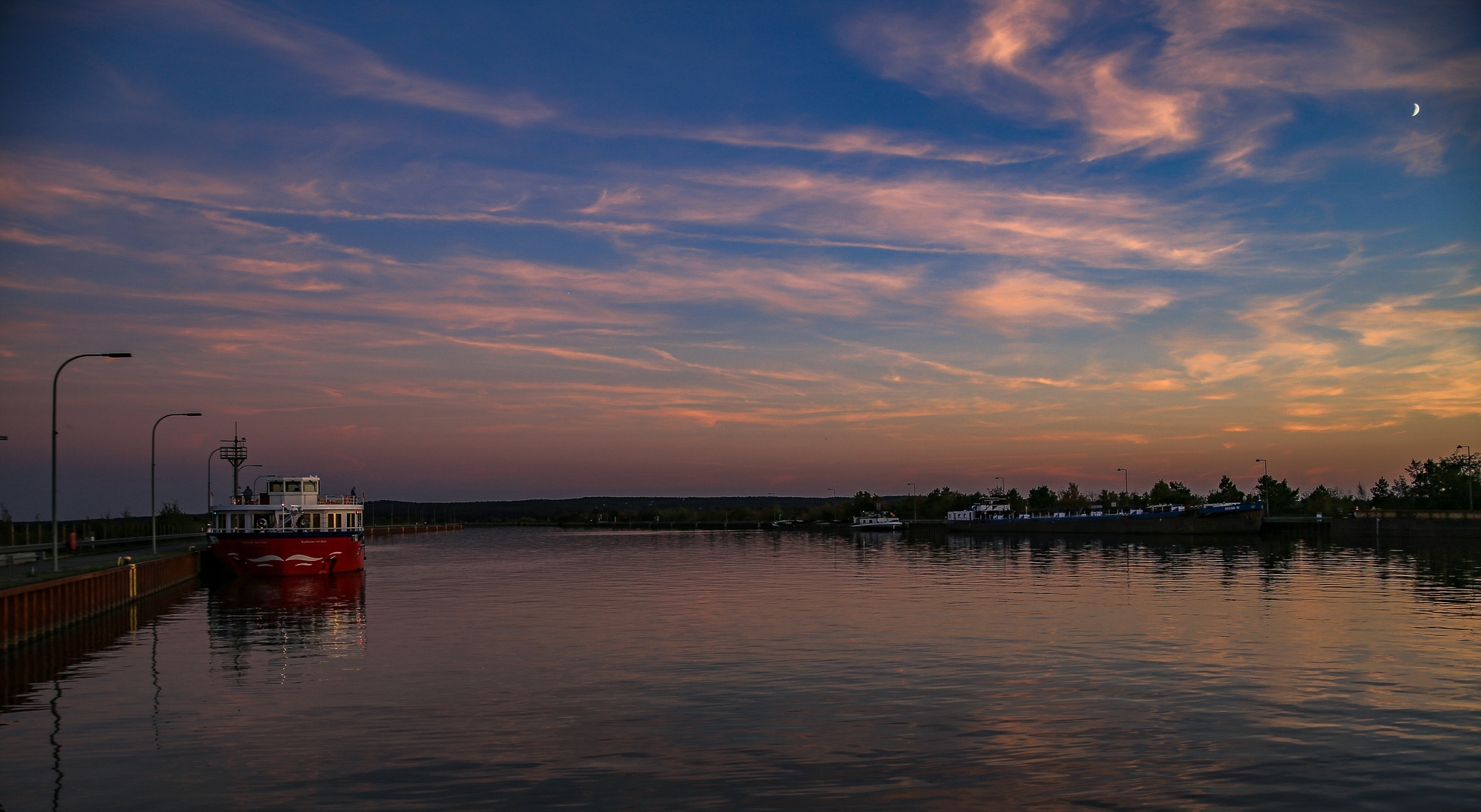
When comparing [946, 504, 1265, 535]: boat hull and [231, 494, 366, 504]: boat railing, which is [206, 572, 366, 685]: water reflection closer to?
[231, 494, 366, 504]: boat railing

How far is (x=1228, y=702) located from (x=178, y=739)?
27.4 metres

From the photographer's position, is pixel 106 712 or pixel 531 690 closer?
pixel 106 712

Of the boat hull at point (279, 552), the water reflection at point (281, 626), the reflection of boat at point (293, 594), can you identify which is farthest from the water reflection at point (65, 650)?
the boat hull at point (279, 552)

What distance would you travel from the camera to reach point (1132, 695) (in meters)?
27.8

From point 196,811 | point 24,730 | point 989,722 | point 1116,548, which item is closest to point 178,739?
point 24,730

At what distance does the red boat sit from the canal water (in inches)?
858

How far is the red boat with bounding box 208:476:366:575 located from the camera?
79375 mm

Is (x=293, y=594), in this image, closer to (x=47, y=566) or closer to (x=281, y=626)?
(x=47, y=566)

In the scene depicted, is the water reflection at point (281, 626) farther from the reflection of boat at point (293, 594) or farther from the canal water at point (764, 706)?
the canal water at point (764, 706)

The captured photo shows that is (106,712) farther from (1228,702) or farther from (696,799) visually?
(1228,702)

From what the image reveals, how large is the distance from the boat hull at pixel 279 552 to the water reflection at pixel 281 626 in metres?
1.49

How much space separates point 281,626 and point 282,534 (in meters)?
34.1

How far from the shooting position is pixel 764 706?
87.4 ft

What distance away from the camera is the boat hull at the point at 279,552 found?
79188 millimetres
